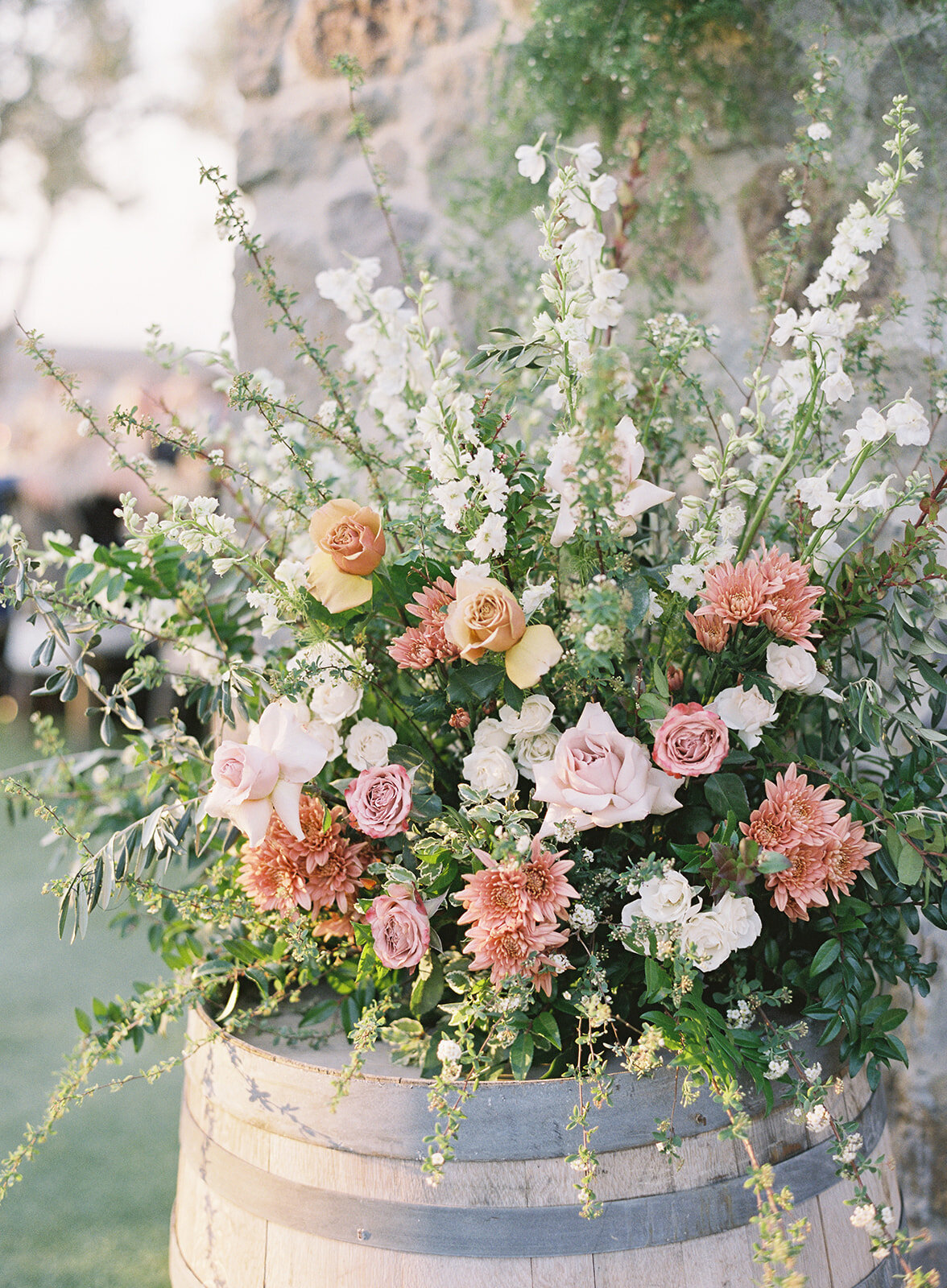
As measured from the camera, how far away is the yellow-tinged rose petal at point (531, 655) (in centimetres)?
75

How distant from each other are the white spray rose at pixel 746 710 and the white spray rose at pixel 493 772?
0.58 feet

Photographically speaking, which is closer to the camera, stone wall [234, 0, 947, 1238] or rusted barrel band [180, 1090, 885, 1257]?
rusted barrel band [180, 1090, 885, 1257]

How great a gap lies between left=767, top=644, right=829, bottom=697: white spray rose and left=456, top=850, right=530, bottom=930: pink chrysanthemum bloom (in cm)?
27

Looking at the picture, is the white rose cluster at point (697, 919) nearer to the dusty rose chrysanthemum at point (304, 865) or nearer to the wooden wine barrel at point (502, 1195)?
the wooden wine barrel at point (502, 1195)

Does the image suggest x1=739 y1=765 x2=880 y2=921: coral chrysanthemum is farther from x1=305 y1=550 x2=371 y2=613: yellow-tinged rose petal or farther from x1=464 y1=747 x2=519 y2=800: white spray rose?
x1=305 y1=550 x2=371 y2=613: yellow-tinged rose petal

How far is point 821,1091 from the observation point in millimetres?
705

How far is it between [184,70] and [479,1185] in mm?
5671

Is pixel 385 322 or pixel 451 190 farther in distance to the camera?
pixel 451 190

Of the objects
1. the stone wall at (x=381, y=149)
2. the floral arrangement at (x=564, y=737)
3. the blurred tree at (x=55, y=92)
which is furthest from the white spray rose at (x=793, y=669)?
the blurred tree at (x=55, y=92)

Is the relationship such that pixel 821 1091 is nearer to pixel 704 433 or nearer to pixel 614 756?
pixel 614 756

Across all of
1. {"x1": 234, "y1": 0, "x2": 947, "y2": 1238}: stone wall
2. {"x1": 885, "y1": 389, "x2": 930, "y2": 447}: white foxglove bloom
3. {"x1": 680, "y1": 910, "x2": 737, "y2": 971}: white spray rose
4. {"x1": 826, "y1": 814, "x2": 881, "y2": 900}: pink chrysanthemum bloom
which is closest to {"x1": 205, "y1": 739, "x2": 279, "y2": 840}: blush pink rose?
{"x1": 680, "y1": 910, "x2": 737, "y2": 971}: white spray rose

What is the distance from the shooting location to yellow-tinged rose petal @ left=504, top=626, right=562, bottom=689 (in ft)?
2.47

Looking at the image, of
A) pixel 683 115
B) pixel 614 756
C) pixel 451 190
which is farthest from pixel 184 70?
pixel 614 756

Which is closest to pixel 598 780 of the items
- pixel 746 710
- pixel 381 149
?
pixel 746 710
